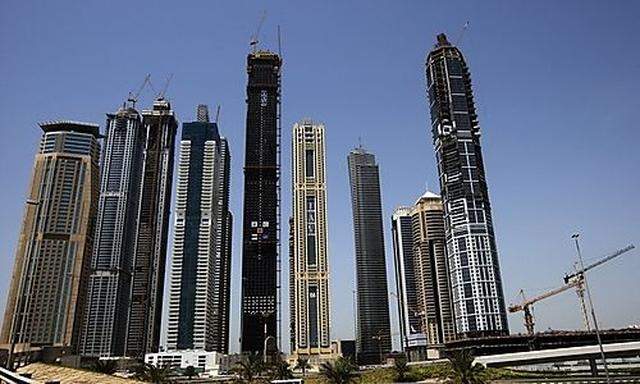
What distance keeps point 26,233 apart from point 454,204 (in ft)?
463

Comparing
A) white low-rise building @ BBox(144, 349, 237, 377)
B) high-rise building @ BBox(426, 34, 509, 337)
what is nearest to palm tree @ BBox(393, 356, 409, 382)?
high-rise building @ BBox(426, 34, 509, 337)

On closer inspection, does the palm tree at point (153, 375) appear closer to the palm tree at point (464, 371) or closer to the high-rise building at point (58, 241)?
the palm tree at point (464, 371)

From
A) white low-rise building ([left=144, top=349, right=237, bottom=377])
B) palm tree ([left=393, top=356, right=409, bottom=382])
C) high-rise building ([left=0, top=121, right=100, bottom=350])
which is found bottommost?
palm tree ([left=393, top=356, right=409, bottom=382])

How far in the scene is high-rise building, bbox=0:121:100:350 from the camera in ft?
483

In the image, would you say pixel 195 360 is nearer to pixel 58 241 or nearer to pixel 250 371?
pixel 58 241

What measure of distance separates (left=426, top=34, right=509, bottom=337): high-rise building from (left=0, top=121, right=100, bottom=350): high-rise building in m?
125

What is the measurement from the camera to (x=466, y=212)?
577 ft

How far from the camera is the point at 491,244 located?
175375 millimetres

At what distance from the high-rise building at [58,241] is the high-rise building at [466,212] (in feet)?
411

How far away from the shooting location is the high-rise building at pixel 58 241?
483ft

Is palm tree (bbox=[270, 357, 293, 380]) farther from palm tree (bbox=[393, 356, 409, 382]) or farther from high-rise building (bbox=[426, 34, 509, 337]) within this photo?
high-rise building (bbox=[426, 34, 509, 337])

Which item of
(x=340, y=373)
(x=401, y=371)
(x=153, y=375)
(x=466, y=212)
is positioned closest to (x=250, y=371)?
(x=153, y=375)

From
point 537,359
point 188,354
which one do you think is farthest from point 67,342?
point 537,359

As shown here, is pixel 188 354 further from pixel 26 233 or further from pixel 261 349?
pixel 26 233
